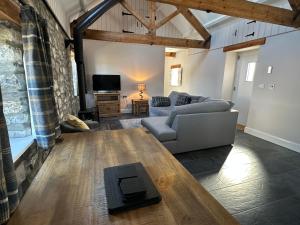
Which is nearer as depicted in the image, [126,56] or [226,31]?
[226,31]

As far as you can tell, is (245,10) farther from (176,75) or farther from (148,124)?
(176,75)

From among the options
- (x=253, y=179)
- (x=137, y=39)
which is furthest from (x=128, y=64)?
(x=253, y=179)

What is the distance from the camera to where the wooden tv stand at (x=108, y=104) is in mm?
5562

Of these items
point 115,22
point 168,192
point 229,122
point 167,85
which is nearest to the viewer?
point 168,192

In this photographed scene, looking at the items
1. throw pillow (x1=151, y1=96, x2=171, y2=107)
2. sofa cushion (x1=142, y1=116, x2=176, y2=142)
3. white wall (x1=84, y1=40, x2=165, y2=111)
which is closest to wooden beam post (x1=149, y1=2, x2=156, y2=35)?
white wall (x1=84, y1=40, x2=165, y2=111)

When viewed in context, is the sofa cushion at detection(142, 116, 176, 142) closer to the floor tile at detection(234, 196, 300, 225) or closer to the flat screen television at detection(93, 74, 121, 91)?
the floor tile at detection(234, 196, 300, 225)

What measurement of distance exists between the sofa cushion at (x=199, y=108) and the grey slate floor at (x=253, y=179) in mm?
740

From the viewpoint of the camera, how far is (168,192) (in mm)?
895

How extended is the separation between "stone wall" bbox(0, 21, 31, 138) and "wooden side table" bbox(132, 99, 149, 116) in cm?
441

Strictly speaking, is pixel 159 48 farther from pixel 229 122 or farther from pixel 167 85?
pixel 229 122

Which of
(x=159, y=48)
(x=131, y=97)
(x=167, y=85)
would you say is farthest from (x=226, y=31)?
(x=167, y=85)

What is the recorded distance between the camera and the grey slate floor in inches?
66.2

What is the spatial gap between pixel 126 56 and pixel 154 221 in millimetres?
5949

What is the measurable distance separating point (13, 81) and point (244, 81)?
5.03 meters
